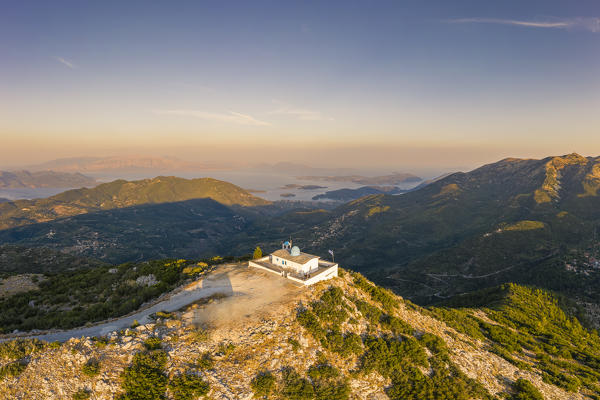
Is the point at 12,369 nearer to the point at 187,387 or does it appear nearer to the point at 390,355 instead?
the point at 187,387

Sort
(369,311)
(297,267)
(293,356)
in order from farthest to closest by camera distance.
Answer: (297,267), (369,311), (293,356)

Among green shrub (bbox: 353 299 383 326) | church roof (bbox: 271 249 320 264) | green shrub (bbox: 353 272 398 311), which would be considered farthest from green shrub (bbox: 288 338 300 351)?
green shrub (bbox: 353 272 398 311)

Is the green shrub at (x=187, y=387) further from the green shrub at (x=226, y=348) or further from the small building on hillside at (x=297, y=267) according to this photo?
the small building on hillside at (x=297, y=267)

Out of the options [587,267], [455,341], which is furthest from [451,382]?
[587,267]

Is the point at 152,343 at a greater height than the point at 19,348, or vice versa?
the point at 19,348

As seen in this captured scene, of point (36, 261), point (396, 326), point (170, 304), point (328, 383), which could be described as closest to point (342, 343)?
point (328, 383)

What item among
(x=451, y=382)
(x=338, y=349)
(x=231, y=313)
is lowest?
(x=451, y=382)

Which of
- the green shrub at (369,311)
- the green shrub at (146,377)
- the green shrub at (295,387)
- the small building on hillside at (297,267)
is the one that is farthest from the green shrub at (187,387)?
the green shrub at (369,311)

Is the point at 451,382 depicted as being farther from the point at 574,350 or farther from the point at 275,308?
the point at 574,350
